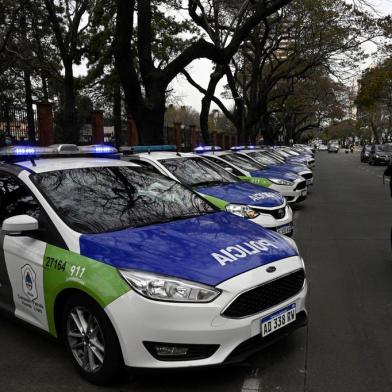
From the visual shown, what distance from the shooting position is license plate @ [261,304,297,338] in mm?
3332

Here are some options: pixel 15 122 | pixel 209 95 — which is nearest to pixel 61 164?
pixel 15 122

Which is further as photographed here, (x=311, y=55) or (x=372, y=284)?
(x=311, y=55)

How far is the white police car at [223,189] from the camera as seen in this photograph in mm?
6875

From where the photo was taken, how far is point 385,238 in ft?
27.2

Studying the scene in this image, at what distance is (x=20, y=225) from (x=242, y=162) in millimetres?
8859

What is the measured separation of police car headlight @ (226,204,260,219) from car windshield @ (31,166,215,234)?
1.91 metres

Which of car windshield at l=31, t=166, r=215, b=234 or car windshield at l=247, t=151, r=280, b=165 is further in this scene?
car windshield at l=247, t=151, r=280, b=165

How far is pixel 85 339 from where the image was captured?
3471mm

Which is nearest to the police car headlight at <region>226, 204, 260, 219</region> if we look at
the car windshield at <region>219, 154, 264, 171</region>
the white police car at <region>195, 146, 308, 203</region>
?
the white police car at <region>195, 146, 308, 203</region>

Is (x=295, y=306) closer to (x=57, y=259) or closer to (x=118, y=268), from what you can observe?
(x=118, y=268)

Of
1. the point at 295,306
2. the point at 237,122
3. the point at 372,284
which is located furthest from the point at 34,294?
the point at 237,122

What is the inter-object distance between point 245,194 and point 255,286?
4068 mm

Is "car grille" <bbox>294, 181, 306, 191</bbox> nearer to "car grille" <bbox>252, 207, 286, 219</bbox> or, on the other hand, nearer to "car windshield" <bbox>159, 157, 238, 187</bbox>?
"car windshield" <bbox>159, 157, 238, 187</bbox>

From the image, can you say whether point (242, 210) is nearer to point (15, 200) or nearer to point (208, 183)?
point (208, 183)
